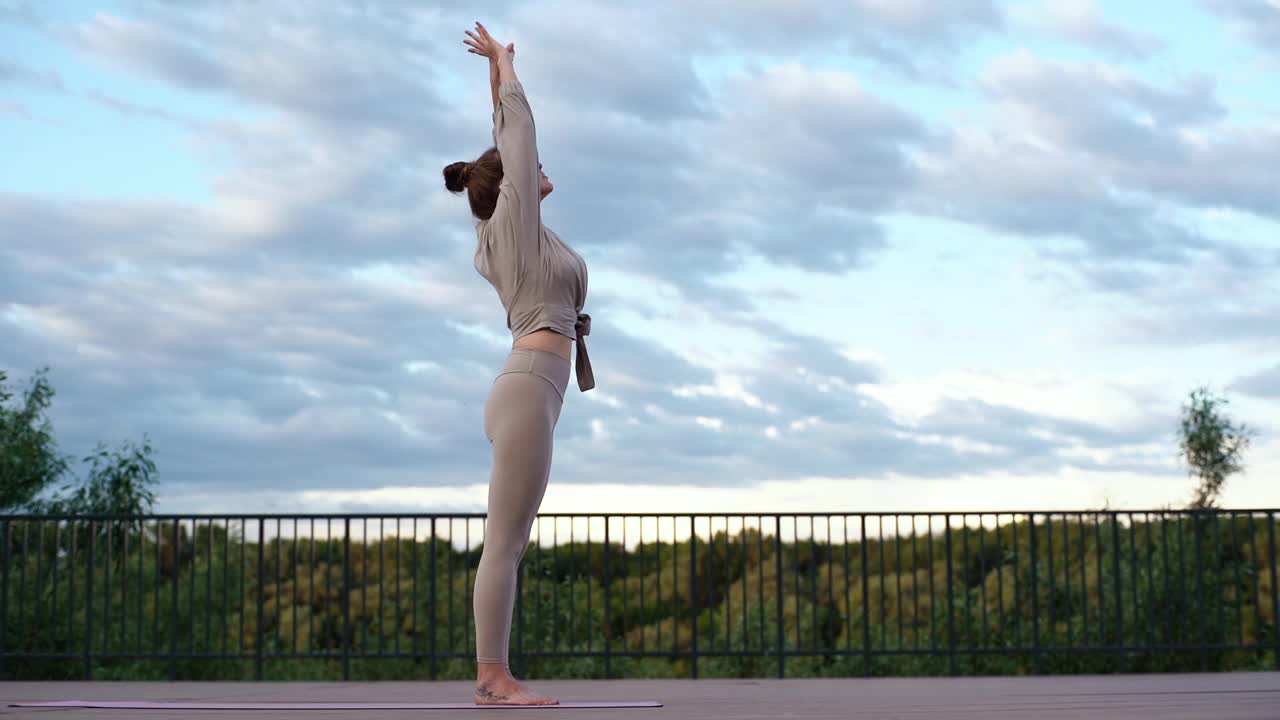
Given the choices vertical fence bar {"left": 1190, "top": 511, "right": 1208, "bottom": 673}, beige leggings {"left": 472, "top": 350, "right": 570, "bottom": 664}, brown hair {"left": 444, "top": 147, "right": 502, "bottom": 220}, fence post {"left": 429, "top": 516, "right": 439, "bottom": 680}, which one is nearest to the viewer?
beige leggings {"left": 472, "top": 350, "right": 570, "bottom": 664}

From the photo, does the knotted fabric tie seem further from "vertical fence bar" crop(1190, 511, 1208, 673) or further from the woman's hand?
"vertical fence bar" crop(1190, 511, 1208, 673)

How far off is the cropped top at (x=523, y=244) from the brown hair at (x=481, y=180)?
0.32 feet

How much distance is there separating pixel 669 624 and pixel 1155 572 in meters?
6.01

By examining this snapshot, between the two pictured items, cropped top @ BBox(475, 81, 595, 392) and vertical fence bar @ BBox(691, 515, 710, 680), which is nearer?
cropped top @ BBox(475, 81, 595, 392)

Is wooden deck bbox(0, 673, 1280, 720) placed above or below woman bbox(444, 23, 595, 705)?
below

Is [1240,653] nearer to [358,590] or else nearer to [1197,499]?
[1197,499]

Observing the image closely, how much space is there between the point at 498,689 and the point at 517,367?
90 cm

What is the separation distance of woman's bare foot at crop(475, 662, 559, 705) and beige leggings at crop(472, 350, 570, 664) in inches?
1.2

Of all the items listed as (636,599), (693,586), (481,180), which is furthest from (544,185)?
(636,599)

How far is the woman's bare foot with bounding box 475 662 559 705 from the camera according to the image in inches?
138

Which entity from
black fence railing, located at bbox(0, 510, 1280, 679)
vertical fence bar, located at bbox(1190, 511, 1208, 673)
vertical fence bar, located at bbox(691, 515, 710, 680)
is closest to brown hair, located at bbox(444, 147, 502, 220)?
black fence railing, located at bbox(0, 510, 1280, 679)

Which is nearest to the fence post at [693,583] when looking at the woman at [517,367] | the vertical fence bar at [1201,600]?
the vertical fence bar at [1201,600]

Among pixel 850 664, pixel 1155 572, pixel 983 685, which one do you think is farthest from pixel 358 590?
pixel 983 685

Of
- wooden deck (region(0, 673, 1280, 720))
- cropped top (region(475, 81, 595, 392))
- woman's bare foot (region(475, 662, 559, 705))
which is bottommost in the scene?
wooden deck (region(0, 673, 1280, 720))
